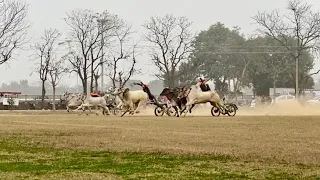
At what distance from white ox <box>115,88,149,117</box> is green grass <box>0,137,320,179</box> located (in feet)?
80.4

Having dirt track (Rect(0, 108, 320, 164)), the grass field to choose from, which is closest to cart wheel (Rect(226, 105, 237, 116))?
dirt track (Rect(0, 108, 320, 164))

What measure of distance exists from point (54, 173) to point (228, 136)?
848cm

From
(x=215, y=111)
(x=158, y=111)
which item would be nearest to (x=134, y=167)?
(x=215, y=111)

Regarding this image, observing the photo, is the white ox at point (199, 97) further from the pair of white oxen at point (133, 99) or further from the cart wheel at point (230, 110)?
the cart wheel at point (230, 110)

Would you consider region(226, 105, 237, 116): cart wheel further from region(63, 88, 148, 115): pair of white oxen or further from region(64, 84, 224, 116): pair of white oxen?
region(63, 88, 148, 115): pair of white oxen

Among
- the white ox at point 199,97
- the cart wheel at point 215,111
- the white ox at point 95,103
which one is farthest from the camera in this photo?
the white ox at point 95,103

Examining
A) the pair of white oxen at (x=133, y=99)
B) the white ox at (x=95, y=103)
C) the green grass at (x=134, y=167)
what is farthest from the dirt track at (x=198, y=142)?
the white ox at (x=95, y=103)

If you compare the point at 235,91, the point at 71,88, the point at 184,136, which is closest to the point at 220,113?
the point at 184,136

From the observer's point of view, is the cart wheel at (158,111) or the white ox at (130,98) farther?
the cart wheel at (158,111)

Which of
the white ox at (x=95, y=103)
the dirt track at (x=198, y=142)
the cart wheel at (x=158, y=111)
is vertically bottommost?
the dirt track at (x=198, y=142)

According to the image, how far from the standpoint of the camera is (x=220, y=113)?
1501 inches

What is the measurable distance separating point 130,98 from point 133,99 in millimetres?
238

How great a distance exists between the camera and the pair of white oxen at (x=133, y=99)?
36219mm

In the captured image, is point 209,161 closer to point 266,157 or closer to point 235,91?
point 266,157
